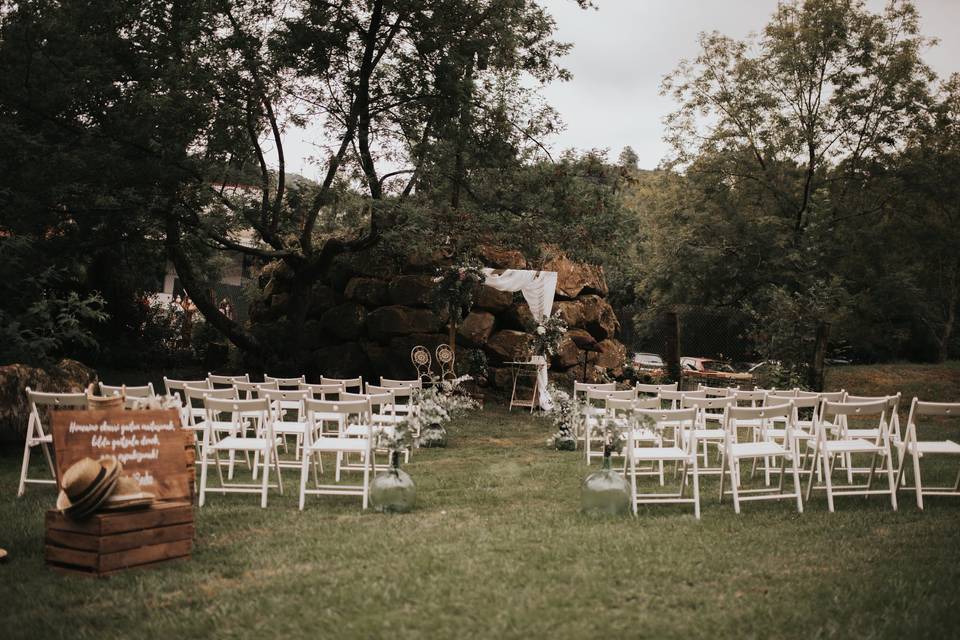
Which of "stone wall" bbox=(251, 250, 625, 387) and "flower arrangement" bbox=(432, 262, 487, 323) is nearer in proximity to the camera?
"flower arrangement" bbox=(432, 262, 487, 323)

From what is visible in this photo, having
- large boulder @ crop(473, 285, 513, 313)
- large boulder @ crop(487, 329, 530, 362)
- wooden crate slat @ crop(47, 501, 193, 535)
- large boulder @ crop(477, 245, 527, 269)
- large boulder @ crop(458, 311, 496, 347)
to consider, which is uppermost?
large boulder @ crop(477, 245, 527, 269)

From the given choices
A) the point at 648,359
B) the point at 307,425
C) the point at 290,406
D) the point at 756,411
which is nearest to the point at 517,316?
the point at 648,359

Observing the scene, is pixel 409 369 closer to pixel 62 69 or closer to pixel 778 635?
pixel 62 69

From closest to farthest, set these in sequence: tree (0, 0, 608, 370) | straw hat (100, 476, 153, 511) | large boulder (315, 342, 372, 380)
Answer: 1. straw hat (100, 476, 153, 511)
2. tree (0, 0, 608, 370)
3. large boulder (315, 342, 372, 380)

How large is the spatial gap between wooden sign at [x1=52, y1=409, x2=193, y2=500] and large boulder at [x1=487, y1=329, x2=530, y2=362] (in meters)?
11.3

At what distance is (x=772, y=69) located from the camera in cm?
2058

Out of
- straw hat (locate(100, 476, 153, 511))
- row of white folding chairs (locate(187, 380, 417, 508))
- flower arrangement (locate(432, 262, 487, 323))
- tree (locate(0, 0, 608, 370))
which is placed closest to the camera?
straw hat (locate(100, 476, 153, 511))

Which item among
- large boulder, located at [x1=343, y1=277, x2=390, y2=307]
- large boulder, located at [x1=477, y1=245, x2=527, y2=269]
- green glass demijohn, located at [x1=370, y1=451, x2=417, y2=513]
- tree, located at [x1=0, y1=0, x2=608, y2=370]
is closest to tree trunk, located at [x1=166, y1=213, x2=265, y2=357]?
tree, located at [x1=0, y1=0, x2=608, y2=370]

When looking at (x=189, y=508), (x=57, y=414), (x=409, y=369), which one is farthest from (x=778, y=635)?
(x=409, y=369)

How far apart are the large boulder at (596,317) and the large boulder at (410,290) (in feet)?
11.0

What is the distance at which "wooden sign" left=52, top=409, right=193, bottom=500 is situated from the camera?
4645mm

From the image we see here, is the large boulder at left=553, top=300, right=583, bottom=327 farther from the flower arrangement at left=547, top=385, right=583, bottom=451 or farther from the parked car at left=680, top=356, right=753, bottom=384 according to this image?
the flower arrangement at left=547, top=385, right=583, bottom=451

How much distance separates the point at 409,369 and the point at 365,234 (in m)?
2.85

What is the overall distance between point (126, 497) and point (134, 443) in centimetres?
44
